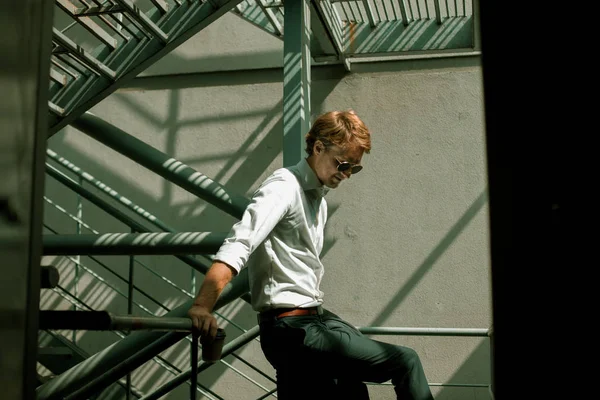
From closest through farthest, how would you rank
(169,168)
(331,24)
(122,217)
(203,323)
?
(203,323) → (169,168) → (331,24) → (122,217)

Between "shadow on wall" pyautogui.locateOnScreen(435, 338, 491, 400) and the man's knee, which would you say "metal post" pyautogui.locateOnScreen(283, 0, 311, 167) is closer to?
the man's knee

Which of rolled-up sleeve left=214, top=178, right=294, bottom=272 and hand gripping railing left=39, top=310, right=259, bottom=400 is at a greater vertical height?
rolled-up sleeve left=214, top=178, right=294, bottom=272

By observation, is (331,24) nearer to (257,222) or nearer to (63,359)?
(257,222)

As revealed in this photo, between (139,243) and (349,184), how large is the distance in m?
2.17

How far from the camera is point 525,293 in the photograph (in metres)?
0.78

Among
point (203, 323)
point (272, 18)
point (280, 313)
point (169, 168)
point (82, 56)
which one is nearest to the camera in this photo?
point (203, 323)

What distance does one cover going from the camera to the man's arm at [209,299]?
7.27ft

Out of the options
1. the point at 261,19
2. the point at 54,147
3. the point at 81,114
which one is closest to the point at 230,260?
the point at 81,114

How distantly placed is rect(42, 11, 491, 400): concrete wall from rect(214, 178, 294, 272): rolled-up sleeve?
3490 millimetres

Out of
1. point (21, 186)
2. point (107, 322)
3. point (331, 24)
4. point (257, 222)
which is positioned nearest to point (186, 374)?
point (257, 222)

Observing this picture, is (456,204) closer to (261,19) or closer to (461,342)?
(461,342)

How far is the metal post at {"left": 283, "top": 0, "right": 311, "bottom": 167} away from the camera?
15.3ft

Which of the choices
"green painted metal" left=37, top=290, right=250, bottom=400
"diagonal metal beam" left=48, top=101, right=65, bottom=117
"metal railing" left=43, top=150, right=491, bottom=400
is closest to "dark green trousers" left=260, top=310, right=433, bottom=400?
"metal railing" left=43, top=150, right=491, bottom=400

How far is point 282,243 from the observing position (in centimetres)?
274
